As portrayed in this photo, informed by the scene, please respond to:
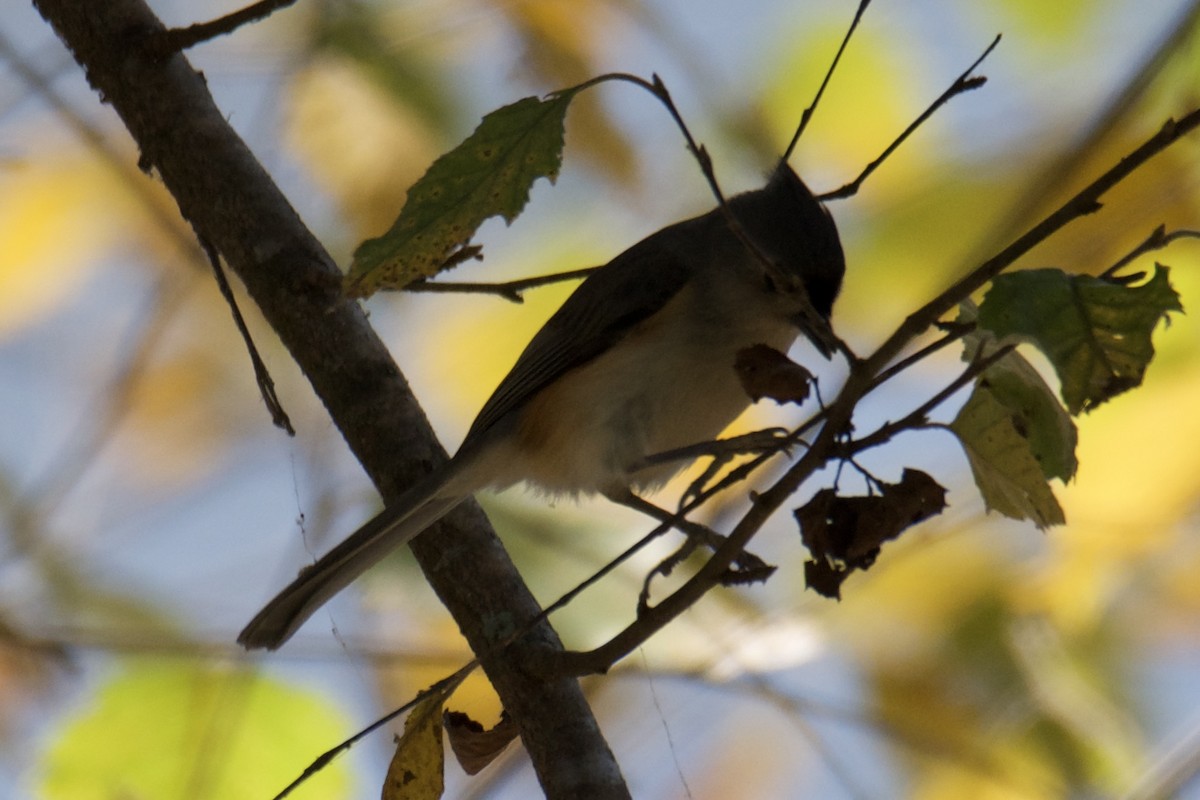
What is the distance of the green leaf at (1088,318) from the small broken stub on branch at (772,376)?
0.87ft

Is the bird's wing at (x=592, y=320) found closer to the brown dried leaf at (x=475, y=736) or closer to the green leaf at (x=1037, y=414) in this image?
the brown dried leaf at (x=475, y=736)

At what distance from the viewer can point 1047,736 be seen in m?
2.98

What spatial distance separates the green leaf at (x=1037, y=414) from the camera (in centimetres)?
126

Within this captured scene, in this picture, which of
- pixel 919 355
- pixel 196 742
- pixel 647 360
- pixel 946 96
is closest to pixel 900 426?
pixel 919 355

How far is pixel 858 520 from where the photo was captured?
1312 millimetres

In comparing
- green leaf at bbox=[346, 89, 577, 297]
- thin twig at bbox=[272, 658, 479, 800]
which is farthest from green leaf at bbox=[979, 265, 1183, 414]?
thin twig at bbox=[272, 658, 479, 800]

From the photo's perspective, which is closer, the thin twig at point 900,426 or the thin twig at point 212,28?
the thin twig at point 900,426

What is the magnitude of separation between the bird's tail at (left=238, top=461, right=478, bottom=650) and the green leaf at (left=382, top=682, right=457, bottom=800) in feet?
1.16

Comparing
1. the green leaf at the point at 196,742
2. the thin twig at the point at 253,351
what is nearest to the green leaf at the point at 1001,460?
A: the thin twig at the point at 253,351

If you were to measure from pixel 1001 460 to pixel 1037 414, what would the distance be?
0.32ft

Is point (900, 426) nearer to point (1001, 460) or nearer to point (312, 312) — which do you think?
point (1001, 460)

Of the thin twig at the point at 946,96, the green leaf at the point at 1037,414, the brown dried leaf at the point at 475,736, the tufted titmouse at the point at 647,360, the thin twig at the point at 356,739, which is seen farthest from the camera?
the tufted titmouse at the point at 647,360

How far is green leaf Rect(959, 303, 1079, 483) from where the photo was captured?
4.12 ft

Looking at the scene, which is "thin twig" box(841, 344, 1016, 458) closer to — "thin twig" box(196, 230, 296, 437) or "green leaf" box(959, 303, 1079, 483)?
"green leaf" box(959, 303, 1079, 483)
